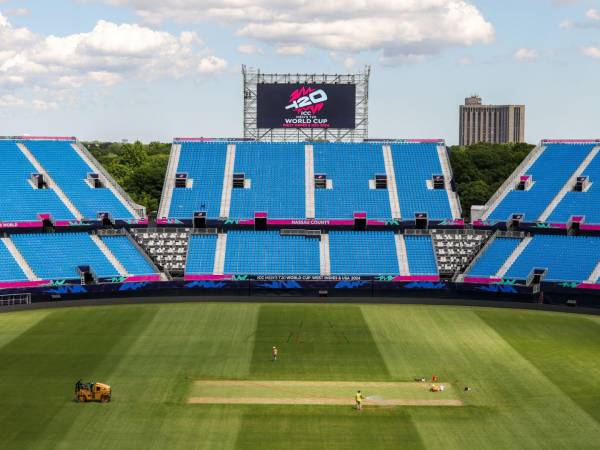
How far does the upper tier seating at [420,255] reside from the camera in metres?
76.0

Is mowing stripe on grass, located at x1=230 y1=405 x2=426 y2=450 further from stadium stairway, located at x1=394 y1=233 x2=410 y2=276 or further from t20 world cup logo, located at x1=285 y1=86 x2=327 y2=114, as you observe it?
t20 world cup logo, located at x1=285 y1=86 x2=327 y2=114

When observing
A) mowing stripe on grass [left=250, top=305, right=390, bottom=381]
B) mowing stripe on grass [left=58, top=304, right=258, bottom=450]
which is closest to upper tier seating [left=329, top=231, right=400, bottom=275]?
mowing stripe on grass [left=250, top=305, right=390, bottom=381]

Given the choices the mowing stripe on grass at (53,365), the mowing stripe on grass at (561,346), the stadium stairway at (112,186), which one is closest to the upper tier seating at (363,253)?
the mowing stripe on grass at (561,346)

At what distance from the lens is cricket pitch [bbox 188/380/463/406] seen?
43.2 metres

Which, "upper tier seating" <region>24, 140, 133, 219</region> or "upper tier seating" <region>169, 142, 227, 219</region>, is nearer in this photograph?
"upper tier seating" <region>24, 140, 133, 219</region>

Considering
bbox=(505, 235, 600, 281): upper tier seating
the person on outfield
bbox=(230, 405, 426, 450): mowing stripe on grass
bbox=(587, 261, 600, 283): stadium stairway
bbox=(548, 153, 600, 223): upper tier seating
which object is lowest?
bbox=(230, 405, 426, 450): mowing stripe on grass

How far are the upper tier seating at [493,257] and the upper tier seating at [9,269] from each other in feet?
121

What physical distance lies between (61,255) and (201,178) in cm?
1857

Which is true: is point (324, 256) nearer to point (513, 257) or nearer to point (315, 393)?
point (513, 257)

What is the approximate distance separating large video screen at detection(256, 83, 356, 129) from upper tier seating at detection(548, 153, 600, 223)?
23208 mm

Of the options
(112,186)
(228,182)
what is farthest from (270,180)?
(112,186)

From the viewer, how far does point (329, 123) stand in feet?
298

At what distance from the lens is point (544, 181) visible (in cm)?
8444

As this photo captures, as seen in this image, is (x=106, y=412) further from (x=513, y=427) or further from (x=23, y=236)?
(x=23, y=236)
